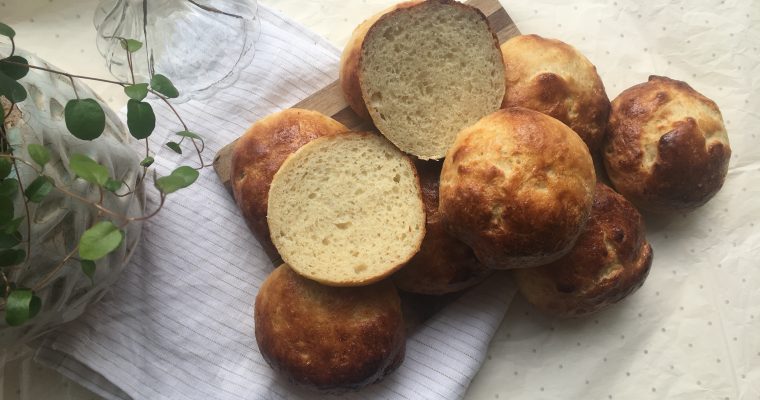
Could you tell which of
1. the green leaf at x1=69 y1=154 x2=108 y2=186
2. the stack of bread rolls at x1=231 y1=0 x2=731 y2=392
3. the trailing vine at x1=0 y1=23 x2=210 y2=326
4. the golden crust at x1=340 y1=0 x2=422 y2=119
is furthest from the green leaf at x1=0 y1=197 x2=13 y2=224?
the golden crust at x1=340 y1=0 x2=422 y2=119

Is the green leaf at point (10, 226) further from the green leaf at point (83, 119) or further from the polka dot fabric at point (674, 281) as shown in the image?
the polka dot fabric at point (674, 281)

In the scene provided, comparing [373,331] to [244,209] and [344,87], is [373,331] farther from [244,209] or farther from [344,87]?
[344,87]

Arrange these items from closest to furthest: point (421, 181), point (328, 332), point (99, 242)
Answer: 1. point (99, 242)
2. point (328, 332)
3. point (421, 181)

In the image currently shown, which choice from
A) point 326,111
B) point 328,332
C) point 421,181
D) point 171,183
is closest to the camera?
point 171,183

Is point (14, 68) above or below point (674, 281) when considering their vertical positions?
above

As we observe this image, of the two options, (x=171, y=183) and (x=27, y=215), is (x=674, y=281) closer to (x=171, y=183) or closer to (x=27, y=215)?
(x=171, y=183)

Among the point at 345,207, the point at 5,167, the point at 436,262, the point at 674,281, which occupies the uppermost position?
the point at 5,167

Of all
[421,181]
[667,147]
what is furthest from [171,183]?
[667,147]

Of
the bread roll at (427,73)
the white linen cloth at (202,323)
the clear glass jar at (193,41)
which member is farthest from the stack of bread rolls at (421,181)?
the clear glass jar at (193,41)

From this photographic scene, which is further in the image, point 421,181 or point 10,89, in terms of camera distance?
point 421,181
